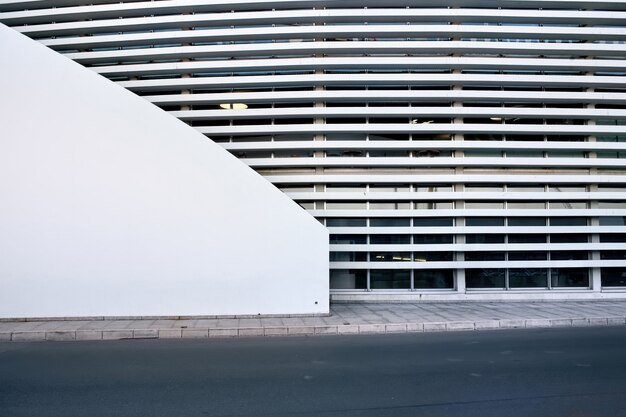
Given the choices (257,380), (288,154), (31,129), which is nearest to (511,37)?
(288,154)

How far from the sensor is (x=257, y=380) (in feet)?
18.9

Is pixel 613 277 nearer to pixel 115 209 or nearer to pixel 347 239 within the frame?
pixel 347 239

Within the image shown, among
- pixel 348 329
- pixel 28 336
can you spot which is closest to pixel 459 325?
pixel 348 329

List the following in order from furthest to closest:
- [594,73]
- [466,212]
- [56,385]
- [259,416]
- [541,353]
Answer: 1. [594,73]
2. [466,212]
3. [541,353]
4. [56,385]
5. [259,416]

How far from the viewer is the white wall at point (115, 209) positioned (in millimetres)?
10102

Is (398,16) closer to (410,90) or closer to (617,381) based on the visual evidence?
(410,90)

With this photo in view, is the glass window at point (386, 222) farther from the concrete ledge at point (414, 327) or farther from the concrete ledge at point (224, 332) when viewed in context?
the concrete ledge at point (224, 332)

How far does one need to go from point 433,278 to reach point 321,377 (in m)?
8.63

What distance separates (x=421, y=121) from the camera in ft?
45.6

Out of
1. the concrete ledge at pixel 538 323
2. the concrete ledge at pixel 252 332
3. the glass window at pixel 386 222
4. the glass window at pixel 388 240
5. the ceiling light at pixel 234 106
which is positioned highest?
the ceiling light at pixel 234 106

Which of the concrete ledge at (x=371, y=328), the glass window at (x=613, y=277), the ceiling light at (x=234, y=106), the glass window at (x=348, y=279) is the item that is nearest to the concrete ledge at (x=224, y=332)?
the concrete ledge at (x=371, y=328)

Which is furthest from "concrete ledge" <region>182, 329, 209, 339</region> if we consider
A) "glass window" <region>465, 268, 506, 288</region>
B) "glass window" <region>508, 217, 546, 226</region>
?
"glass window" <region>508, 217, 546, 226</region>

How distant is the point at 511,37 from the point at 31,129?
14.3 meters

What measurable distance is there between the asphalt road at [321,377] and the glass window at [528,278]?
507 centimetres
